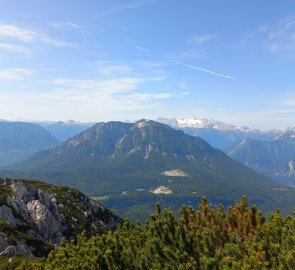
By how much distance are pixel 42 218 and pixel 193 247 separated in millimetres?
83571

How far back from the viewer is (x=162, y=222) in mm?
51344

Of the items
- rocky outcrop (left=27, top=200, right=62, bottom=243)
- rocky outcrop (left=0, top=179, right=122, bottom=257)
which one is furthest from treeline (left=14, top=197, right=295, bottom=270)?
rocky outcrop (left=27, top=200, right=62, bottom=243)

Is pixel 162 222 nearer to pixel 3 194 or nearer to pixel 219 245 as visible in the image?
pixel 219 245

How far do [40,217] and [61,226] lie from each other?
12.7 meters

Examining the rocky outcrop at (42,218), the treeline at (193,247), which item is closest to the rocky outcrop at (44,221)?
the rocky outcrop at (42,218)

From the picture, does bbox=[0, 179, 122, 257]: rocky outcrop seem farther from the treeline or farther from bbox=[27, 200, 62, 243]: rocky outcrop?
the treeline

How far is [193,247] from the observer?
48719mm

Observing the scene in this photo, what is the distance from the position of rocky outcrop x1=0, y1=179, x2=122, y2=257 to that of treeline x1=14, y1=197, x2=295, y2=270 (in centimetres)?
3694

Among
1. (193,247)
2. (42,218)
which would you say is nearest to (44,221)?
(42,218)

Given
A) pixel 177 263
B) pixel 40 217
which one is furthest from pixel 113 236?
pixel 40 217

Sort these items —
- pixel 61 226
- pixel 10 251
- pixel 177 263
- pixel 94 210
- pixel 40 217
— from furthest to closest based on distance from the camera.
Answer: pixel 94 210, pixel 61 226, pixel 40 217, pixel 10 251, pixel 177 263

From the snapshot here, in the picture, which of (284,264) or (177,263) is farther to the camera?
(177,263)

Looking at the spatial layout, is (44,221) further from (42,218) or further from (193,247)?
(193,247)

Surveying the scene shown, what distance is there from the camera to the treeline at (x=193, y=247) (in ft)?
137
